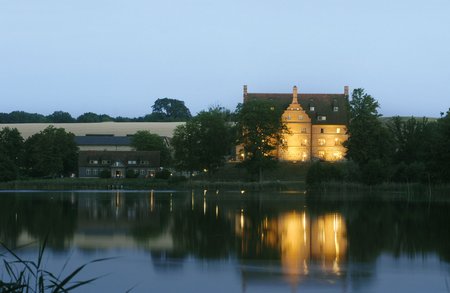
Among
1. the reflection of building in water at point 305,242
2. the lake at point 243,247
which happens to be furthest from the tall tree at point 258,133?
the reflection of building in water at point 305,242

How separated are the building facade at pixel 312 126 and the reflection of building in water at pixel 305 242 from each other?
5385 cm

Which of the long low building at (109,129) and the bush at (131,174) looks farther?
the long low building at (109,129)

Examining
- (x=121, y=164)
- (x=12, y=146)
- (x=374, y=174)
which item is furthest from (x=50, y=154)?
(x=374, y=174)

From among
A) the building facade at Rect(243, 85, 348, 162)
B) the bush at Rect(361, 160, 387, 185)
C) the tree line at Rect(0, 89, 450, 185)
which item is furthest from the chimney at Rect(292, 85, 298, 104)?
the bush at Rect(361, 160, 387, 185)

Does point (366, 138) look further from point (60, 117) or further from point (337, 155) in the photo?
point (60, 117)

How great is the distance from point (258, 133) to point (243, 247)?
54.1m

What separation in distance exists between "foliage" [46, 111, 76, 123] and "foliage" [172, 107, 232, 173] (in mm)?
110634

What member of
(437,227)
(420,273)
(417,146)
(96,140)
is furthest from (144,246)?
(96,140)

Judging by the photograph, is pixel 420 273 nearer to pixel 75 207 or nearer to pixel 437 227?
pixel 437 227

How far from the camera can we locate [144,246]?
969 inches

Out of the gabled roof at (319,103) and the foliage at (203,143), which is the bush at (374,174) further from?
the gabled roof at (319,103)

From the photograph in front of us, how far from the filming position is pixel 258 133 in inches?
3061

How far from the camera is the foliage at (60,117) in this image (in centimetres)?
19062

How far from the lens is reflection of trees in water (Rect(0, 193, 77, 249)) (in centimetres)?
2639
